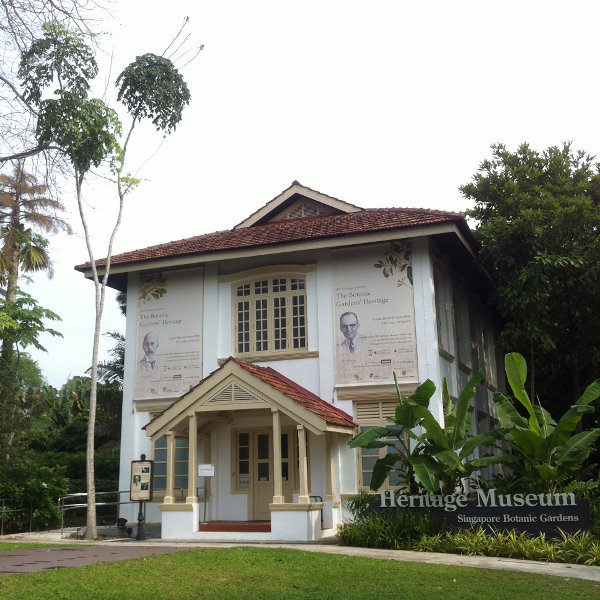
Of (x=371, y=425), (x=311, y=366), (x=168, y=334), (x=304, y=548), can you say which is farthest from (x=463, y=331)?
(x=304, y=548)

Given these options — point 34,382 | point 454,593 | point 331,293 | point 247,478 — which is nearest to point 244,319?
point 331,293

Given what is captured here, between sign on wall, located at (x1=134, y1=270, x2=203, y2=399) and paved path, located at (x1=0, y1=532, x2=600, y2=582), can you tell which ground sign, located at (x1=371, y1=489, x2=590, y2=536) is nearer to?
paved path, located at (x1=0, y1=532, x2=600, y2=582)

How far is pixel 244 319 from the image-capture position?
1828 centimetres

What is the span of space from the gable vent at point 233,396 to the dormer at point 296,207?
6.74 meters

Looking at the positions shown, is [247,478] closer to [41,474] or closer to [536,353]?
[41,474]

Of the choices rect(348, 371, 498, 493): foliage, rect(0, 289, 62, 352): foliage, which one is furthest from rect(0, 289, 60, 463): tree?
rect(348, 371, 498, 493): foliage

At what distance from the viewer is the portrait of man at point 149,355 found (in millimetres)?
18609

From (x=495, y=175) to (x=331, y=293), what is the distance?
25.3 ft

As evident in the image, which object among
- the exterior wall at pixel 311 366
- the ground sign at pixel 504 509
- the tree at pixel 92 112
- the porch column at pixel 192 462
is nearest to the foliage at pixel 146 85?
the tree at pixel 92 112

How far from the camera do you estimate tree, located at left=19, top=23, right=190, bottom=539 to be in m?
10.4

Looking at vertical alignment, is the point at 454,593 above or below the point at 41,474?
below

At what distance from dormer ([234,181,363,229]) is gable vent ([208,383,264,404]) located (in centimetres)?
674

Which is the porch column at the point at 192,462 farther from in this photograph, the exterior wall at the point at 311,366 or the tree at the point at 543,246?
the tree at the point at 543,246

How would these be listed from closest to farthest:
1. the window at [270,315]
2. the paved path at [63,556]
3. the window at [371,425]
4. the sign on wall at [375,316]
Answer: the paved path at [63,556] → the window at [371,425] → the sign on wall at [375,316] → the window at [270,315]
